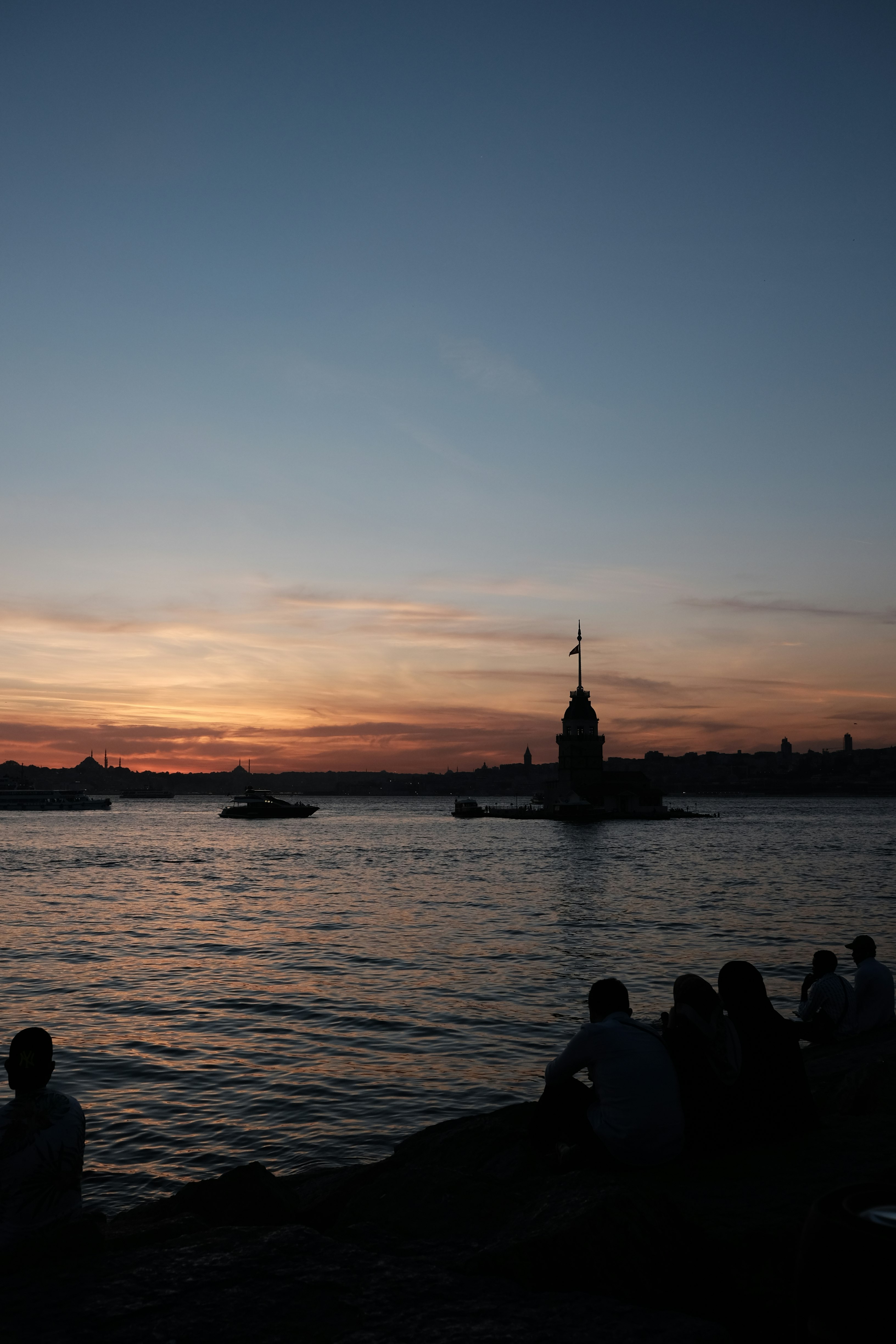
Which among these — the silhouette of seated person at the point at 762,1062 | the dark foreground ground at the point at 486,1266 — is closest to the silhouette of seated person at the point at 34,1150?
the dark foreground ground at the point at 486,1266

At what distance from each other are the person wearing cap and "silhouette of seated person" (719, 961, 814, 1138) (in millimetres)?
5204

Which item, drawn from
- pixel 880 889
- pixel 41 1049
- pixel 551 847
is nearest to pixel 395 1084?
pixel 41 1049

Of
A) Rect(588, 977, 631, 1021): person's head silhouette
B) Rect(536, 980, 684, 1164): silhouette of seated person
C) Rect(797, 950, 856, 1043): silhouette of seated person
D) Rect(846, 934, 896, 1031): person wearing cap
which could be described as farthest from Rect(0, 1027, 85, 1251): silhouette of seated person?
Rect(846, 934, 896, 1031): person wearing cap

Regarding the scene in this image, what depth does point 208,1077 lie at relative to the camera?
42.7 feet

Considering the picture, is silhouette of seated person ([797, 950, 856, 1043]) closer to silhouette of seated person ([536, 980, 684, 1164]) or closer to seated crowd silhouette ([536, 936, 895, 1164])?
seated crowd silhouette ([536, 936, 895, 1164])

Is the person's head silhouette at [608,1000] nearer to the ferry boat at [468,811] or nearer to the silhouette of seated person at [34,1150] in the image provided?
the silhouette of seated person at [34,1150]

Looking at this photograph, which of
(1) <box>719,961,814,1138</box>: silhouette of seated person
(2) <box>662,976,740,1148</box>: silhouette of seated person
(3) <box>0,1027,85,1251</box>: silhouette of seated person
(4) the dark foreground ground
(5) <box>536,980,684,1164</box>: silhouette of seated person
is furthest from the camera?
(1) <box>719,961,814,1138</box>: silhouette of seated person

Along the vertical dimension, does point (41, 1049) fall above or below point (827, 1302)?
below

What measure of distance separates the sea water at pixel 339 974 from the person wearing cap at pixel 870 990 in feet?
14.2

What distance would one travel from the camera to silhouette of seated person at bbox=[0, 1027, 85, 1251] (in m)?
5.64

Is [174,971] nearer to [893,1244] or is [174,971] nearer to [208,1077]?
[208,1077]

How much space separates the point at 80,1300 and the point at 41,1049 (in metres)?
1.58

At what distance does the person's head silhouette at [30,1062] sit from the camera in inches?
222

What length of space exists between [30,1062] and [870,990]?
9919mm
